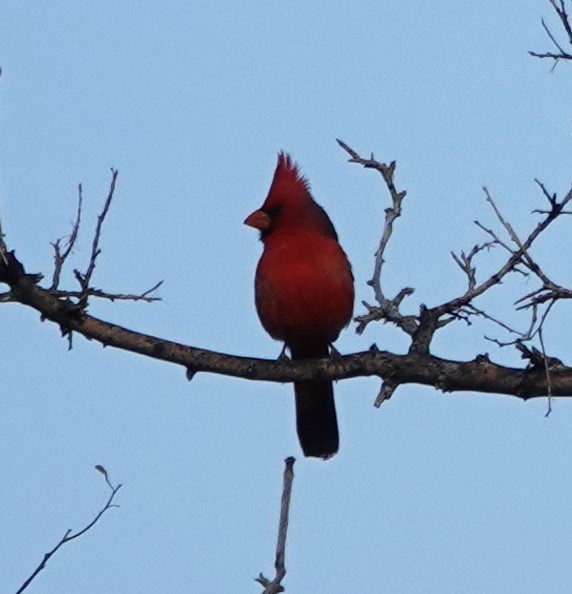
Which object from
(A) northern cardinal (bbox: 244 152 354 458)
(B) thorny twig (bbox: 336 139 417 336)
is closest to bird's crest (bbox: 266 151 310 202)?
(A) northern cardinal (bbox: 244 152 354 458)

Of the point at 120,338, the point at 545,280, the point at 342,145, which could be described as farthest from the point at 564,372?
the point at 120,338

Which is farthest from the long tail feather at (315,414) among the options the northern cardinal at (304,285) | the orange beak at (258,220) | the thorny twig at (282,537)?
the thorny twig at (282,537)

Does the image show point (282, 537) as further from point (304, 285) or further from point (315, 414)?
point (315, 414)

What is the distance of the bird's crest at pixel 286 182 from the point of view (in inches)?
245

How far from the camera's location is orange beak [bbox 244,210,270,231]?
6.15 metres

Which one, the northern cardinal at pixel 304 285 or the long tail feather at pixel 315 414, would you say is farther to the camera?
the long tail feather at pixel 315 414

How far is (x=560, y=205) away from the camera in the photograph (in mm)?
4168

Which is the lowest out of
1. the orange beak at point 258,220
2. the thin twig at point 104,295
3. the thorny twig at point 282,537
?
the thorny twig at point 282,537

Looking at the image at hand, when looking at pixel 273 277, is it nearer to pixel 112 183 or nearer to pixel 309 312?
pixel 309 312

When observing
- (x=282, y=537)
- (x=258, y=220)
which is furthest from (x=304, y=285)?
(x=282, y=537)

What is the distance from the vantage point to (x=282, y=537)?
321 cm

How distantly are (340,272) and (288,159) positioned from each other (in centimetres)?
74

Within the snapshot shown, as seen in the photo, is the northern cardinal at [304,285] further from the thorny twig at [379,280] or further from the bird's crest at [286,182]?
the thorny twig at [379,280]

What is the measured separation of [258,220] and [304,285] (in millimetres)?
541
